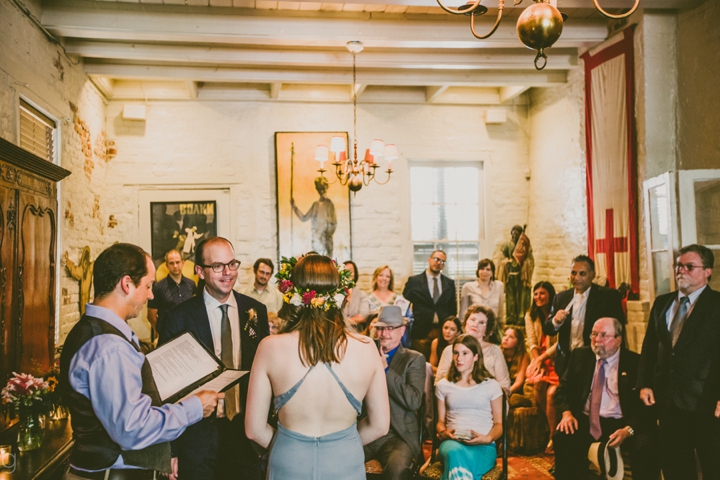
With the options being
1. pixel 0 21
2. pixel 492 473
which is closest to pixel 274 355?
pixel 492 473

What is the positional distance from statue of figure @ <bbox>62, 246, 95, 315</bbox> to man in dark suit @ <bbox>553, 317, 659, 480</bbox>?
16.2ft

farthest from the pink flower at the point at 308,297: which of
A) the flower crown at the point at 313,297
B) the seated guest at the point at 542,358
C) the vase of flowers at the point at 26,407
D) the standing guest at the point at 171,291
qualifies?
the standing guest at the point at 171,291

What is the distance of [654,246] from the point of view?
5289mm

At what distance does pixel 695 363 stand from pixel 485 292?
12.2 feet

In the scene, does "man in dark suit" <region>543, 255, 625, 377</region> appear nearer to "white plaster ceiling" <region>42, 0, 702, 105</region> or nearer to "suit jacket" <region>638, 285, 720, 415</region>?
"suit jacket" <region>638, 285, 720, 415</region>

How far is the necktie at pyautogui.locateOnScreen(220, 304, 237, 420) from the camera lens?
3035mm

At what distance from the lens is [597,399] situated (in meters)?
4.33

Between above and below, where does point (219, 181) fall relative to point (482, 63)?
below

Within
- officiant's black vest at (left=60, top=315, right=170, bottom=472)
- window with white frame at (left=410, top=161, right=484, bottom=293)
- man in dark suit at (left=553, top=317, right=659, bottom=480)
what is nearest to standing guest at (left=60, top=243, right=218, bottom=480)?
officiant's black vest at (left=60, top=315, right=170, bottom=472)

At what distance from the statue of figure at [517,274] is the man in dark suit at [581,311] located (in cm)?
246

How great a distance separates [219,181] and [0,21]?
3.83 m

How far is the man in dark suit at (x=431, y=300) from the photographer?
734 cm

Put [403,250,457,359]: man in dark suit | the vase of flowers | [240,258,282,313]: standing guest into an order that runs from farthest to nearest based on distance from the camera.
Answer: [403,250,457,359]: man in dark suit
[240,258,282,313]: standing guest
the vase of flowers

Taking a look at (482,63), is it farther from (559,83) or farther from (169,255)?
(169,255)
